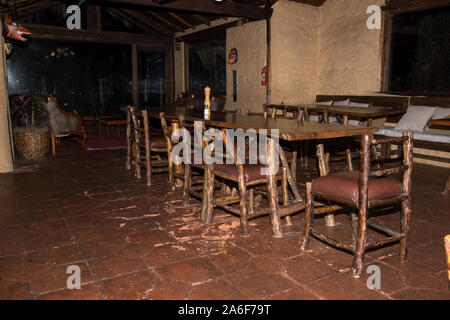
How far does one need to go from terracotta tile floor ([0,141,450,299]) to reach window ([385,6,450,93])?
9.97ft

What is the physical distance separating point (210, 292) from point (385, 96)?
5.62m

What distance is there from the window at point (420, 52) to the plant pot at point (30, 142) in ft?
19.8

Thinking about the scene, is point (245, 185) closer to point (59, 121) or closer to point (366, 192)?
point (366, 192)

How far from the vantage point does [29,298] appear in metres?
2.02

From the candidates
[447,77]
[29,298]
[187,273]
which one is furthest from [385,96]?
[29,298]

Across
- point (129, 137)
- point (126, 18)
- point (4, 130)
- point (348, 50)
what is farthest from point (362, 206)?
point (126, 18)

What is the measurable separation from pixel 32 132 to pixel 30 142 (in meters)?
0.16

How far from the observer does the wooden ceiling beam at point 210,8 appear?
651cm

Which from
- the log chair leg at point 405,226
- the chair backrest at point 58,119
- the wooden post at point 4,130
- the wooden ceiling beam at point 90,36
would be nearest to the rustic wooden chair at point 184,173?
the log chair leg at point 405,226

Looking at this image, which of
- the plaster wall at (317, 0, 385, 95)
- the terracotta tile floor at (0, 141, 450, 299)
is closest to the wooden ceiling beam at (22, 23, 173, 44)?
the plaster wall at (317, 0, 385, 95)

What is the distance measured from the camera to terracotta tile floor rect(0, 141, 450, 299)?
6.91ft

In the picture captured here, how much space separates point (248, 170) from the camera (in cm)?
290

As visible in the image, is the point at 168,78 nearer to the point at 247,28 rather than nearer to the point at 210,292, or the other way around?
the point at 247,28

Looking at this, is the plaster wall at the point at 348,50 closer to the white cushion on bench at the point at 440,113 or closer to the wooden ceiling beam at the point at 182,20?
the white cushion on bench at the point at 440,113
